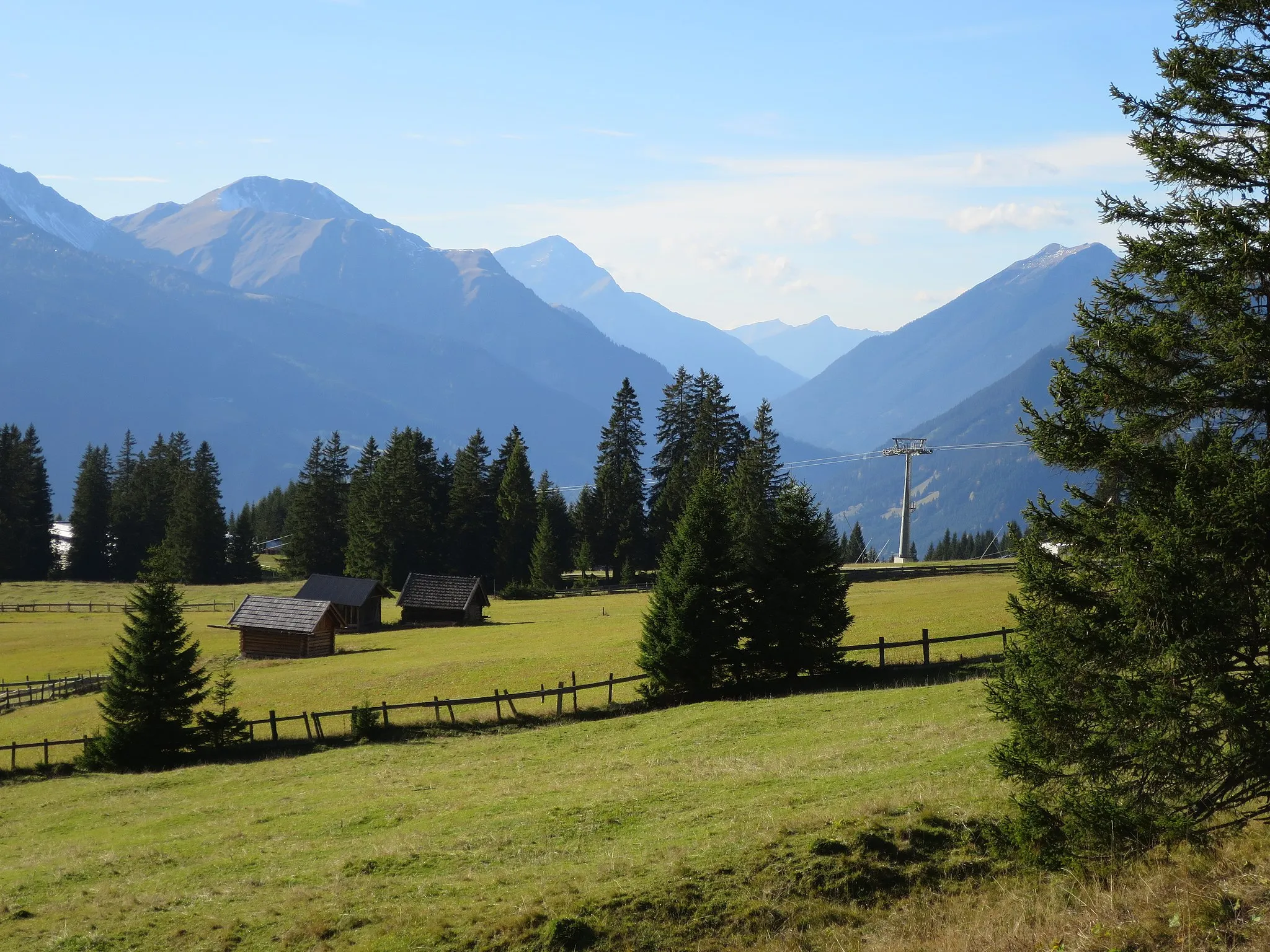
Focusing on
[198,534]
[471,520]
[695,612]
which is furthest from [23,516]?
[695,612]

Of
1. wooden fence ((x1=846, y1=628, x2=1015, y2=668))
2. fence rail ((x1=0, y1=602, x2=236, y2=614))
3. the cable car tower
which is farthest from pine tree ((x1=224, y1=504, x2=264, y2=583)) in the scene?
wooden fence ((x1=846, y1=628, x2=1015, y2=668))

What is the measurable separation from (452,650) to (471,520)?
43.5 m

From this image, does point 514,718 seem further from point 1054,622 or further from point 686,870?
point 1054,622

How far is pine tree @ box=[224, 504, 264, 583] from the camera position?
11369 cm

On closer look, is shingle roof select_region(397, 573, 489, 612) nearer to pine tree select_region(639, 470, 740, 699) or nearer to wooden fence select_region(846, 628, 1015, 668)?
pine tree select_region(639, 470, 740, 699)

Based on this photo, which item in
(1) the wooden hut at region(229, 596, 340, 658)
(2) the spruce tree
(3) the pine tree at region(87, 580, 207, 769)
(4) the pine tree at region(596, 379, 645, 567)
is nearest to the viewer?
(2) the spruce tree

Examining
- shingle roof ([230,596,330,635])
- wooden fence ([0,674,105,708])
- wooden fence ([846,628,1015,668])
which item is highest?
wooden fence ([846,628,1015,668])

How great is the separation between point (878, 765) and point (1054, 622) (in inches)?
355

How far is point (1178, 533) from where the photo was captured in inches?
430

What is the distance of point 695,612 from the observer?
3641 centimetres

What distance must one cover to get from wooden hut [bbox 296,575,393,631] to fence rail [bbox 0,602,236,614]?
62.2ft

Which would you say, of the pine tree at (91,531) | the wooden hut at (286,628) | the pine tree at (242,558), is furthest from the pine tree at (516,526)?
the pine tree at (91,531)

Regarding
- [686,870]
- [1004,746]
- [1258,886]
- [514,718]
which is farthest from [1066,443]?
[514,718]

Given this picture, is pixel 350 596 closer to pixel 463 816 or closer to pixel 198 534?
pixel 198 534
